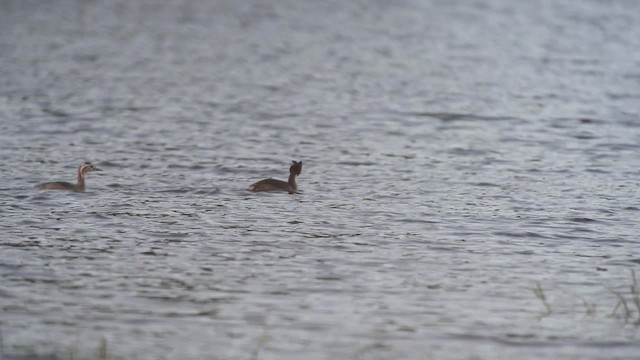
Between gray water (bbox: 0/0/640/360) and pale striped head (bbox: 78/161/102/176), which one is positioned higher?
pale striped head (bbox: 78/161/102/176)

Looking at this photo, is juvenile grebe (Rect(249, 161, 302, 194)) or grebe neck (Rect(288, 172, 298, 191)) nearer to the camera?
juvenile grebe (Rect(249, 161, 302, 194))

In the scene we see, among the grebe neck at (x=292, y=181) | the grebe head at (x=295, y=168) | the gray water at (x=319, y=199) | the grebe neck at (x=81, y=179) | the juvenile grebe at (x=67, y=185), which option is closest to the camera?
the gray water at (x=319, y=199)

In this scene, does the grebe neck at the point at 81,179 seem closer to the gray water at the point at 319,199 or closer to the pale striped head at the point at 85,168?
the pale striped head at the point at 85,168

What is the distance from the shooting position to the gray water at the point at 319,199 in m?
10.8

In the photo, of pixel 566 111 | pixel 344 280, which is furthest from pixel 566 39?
pixel 344 280

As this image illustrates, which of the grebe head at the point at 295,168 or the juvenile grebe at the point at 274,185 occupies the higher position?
the grebe head at the point at 295,168

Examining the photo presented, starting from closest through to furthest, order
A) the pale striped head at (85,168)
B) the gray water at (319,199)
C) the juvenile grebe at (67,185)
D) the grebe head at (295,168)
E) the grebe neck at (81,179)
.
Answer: the gray water at (319,199), the juvenile grebe at (67,185), the grebe neck at (81,179), the pale striped head at (85,168), the grebe head at (295,168)

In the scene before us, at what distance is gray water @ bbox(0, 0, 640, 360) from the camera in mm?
10812

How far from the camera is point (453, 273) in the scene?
12.8 metres

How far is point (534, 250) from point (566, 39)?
25297 mm

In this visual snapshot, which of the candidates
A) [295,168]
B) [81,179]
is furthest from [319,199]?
[81,179]

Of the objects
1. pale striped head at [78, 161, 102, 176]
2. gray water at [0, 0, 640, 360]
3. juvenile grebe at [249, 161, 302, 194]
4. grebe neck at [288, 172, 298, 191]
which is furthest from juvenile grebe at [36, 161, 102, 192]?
grebe neck at [288, 172, 298, 191]

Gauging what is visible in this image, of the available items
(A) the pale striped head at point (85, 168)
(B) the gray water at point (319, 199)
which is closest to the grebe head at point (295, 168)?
(B) the gray water at point (319, 199)

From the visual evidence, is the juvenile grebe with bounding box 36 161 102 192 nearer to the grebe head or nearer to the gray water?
the gray water
